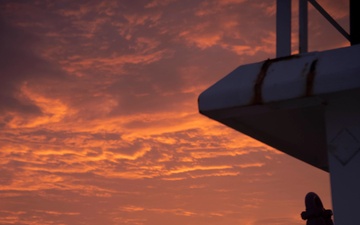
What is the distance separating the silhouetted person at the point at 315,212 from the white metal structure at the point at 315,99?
920 mm

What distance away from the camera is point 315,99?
21.4 feet

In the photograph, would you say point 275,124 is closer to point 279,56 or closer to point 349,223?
point 279,56

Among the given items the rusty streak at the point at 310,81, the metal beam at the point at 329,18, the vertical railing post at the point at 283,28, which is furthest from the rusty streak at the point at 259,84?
the metal beam at the point at 329,18

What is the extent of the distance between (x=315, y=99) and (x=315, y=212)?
4.73 ft

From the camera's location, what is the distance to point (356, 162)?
649 cm

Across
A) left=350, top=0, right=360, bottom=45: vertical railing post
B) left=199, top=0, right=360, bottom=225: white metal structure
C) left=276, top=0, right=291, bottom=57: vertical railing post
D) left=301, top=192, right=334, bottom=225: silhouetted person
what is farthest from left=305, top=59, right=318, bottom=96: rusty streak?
left=350, top=0, right=360, bottom=45: vertical railing post

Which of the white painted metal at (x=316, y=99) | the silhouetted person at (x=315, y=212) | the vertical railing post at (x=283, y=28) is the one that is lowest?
the silhouetted person at (x=315, y=212)

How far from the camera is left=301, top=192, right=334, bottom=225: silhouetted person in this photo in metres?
5.54

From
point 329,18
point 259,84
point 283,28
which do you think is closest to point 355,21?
point 329,18

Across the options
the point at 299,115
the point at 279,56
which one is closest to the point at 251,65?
the point at 279,56

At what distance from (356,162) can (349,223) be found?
64 centimetres

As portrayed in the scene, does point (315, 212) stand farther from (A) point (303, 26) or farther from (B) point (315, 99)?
(A) point (303, 26)

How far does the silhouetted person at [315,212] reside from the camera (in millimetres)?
5535

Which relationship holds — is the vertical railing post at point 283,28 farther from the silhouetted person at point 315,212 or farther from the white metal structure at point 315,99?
the silhouetted person at point 315,212
